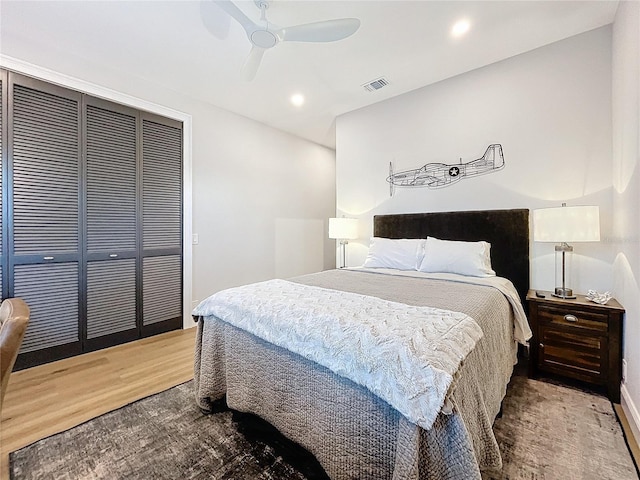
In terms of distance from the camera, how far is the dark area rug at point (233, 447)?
1.37 m

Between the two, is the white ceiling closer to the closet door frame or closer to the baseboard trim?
the closet door frame

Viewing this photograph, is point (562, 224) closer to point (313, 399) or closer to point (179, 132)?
point (313, 399)

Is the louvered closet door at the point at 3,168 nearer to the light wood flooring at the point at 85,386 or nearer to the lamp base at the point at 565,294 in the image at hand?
the light wood flooring at the point at 85,386

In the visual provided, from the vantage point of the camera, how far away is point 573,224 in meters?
Answer: 2.10

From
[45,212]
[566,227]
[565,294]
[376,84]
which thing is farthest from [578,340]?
[45,212]

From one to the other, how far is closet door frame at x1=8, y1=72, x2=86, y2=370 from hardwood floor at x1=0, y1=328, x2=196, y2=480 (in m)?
0.09

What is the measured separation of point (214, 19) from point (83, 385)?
302 centimetres

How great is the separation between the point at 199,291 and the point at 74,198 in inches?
63.2

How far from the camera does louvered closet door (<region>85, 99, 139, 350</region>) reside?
275 cm

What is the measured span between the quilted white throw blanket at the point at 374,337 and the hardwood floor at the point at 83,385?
1045mm

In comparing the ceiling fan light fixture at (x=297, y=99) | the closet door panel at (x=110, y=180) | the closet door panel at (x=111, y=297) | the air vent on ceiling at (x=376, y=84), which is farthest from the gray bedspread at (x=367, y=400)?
the ceiling fan light fixture at (x=297, y=99)

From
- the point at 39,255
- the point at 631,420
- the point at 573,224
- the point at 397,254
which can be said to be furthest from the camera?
the point at 397,254

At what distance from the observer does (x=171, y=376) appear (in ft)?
7.65

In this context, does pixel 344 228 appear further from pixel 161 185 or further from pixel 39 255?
pixel 39 255
